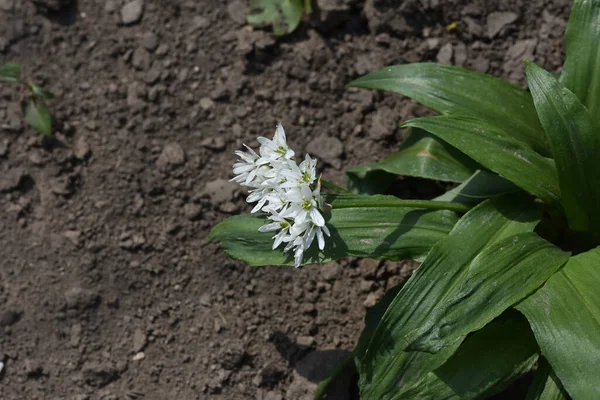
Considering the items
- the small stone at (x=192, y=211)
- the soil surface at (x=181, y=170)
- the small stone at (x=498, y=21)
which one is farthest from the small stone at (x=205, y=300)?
the small stone at (x=498, y=21)

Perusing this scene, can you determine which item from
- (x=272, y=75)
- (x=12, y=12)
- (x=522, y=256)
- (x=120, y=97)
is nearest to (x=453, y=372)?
(x=522, y=256)

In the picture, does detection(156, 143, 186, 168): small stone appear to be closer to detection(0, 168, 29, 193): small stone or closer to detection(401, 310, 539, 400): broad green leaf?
detection(0, 168, 29, 193): small stone

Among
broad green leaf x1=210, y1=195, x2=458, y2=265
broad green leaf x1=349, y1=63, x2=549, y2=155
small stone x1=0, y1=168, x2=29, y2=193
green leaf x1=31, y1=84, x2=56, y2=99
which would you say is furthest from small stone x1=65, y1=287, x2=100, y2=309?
broad green leaf x1=349, y1=63, x2=549, y2=155

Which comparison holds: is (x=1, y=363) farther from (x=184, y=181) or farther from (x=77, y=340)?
(x=184, y=181)

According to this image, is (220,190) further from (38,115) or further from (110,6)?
(110,6)

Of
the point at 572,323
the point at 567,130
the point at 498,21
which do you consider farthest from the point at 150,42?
the point at 572,323

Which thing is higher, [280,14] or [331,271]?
[280,14]
